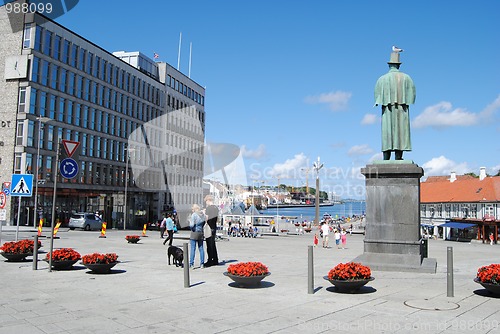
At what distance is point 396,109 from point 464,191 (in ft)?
207

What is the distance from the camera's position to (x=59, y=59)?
54125 mm

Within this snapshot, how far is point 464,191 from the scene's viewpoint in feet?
239

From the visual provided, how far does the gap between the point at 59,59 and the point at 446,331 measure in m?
54.7

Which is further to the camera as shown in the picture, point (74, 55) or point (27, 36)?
point (74, 55)

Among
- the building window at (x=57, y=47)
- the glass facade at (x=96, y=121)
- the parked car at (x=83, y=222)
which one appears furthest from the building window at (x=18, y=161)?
the building window at (x=57, y=47)

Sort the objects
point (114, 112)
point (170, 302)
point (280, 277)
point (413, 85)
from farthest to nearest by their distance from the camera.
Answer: point (114, 112), point (413, 85), point (280, 277), point (170, 302)

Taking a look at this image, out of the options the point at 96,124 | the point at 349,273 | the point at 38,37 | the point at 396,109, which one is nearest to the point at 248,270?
the point at 349,273

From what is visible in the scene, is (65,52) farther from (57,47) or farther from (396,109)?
(396,109)

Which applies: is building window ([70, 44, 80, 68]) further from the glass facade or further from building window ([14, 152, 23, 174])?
building window ([14, 152, 23, 174])

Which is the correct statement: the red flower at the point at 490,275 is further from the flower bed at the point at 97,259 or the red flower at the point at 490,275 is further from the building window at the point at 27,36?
the building window at the point at 27,36

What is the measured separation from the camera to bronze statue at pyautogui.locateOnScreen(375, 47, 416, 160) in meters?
16.5

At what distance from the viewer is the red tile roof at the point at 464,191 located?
2633 inches

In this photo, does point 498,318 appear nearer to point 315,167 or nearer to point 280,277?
point 280,277

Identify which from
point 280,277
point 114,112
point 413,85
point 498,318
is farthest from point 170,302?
point 114,112
